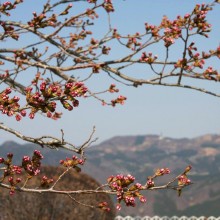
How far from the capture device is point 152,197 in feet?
329

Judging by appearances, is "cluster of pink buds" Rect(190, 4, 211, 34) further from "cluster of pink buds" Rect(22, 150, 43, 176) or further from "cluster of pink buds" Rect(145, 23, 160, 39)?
"cluster of pink buds" Rect(22, 150, 43, 176)

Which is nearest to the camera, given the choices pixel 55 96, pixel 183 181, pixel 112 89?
pixel 55 96

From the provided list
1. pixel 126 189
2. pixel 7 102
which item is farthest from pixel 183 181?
pixel 7 102

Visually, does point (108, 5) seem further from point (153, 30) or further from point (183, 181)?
point (183, 181)

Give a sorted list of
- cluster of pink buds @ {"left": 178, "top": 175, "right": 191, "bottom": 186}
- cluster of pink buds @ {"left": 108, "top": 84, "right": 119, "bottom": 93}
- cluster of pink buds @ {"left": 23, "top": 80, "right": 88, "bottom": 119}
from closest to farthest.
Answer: cluster of pink buds @ {"left": 23, "top": 80, "right": 88, "bottom": 119}
cluster of pink buds @ {"left": 178, "top": 175, "right": 191, "bottom": 186}
cluster of pink buds @ {"left": 108, "top": 84, "right": 119, "bottom": 93}

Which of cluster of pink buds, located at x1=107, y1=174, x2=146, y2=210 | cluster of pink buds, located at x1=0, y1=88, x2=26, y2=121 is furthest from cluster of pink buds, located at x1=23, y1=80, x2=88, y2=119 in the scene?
cluster of pink buds, located at x1=107, y1=174, x2=146, y2=210

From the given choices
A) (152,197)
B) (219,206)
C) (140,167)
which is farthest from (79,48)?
(140,167)

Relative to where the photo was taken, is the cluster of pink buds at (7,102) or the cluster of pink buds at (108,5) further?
the cluster of pink buds at (108,5)

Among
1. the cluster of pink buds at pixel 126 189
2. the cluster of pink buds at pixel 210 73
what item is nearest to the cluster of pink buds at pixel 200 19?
the cluster of pink buds at pixel 210 73

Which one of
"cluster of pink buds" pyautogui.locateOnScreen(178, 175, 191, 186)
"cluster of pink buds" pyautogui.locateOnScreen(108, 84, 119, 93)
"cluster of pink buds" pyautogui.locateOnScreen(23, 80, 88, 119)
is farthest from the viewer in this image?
"cluster of pink buds" pyautogui.locateOnScreen(108, 84, 119, 93)

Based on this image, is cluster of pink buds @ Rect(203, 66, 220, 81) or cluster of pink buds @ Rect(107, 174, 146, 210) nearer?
cluster of pink buds @ Rect(107, 174, 146, 210)

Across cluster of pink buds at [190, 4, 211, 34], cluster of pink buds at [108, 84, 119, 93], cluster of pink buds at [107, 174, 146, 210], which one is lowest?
cluster of pink buds at [107, 174, 146, 210]

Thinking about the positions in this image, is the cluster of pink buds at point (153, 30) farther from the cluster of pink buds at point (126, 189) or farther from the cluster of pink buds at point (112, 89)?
the cluster of pink buds at point (126, 189)

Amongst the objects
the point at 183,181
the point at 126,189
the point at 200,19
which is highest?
the point at 200,19
